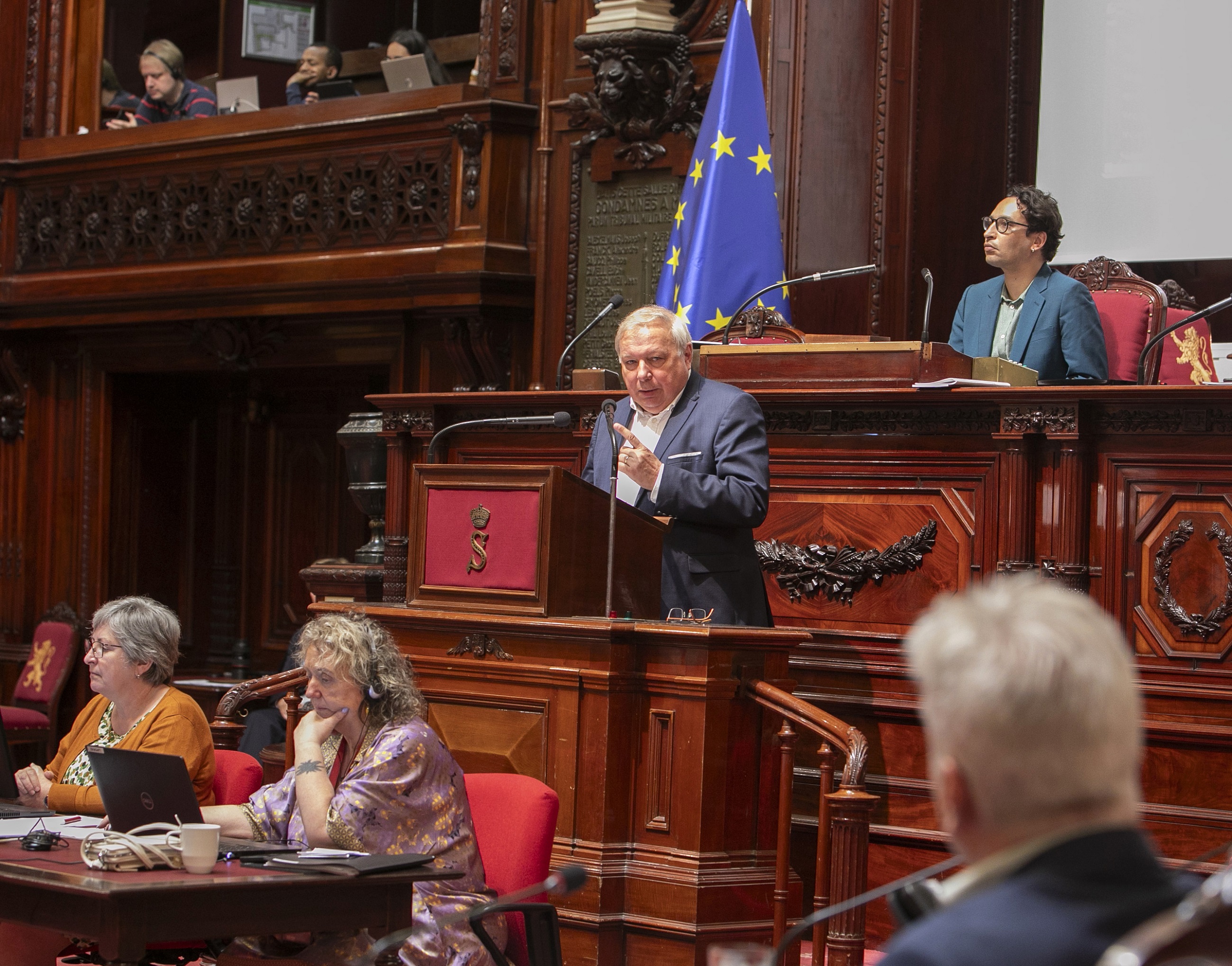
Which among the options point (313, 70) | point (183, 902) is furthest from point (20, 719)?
point (183, 902)

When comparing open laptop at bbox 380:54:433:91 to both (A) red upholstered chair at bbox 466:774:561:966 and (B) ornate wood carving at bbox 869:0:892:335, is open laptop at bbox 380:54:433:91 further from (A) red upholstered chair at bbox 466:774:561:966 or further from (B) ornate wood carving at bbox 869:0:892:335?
(A) red upholstered chair at bbox 466:774:561:966

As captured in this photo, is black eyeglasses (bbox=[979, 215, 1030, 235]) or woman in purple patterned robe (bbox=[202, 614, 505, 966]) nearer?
woman in purple patterned robe (bbox=[202, 614, 505, 966])

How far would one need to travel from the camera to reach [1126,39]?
25.1 feet

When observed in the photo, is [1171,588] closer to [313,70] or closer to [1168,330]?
[1168,330]

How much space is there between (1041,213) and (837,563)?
4.31 feet

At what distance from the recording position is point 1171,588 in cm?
478

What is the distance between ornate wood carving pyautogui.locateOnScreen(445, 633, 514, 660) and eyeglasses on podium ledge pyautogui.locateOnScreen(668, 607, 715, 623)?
433 mm

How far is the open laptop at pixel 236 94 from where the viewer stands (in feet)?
31.1

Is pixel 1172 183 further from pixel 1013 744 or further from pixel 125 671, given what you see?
pixel 1013 744

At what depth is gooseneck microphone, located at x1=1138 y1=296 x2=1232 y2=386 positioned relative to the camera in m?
4.86

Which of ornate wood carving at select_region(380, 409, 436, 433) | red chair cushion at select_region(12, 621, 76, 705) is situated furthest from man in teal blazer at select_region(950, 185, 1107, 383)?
red chair cushion at select_region(12, 621, 76, 705)

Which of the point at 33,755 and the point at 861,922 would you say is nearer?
the point at 861,922

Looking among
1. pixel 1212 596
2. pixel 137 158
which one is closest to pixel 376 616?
pixel 1212 596

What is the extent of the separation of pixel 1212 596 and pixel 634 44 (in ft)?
12.3
